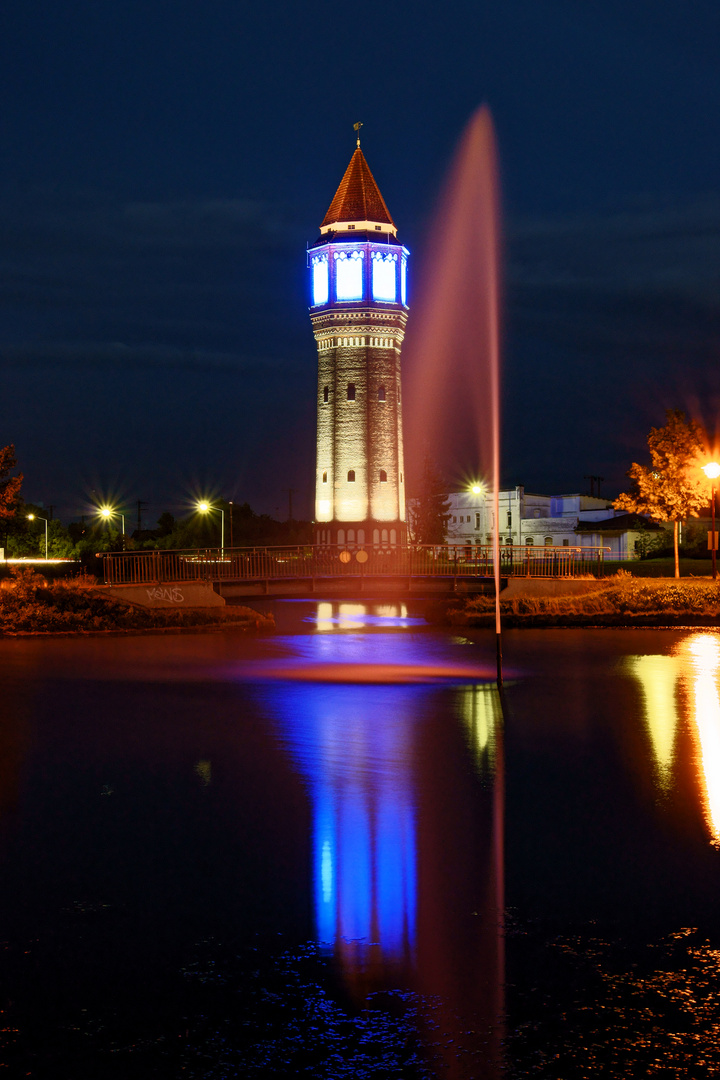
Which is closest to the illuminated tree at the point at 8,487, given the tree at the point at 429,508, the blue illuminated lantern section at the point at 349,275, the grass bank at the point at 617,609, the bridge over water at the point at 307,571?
the bridge over water at the point at 307,571

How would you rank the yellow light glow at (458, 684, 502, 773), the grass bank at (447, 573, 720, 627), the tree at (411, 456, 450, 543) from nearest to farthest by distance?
1. the yellow light glow at (458, 684, 502, 773)
2. the grass bank at (447, 573, 720, 627)
3. the tree at (411, 456, 450, 543)

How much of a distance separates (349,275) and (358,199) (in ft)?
16.4

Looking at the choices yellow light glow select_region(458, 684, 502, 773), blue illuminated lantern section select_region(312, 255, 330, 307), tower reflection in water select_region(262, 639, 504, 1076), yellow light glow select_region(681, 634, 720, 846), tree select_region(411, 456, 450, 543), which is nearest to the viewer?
tower reflection in water select_region(262, 639, 504, 1076)

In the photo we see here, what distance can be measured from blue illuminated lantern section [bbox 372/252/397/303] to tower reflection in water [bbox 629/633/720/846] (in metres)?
41.4

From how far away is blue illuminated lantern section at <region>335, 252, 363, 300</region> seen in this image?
61938 millimetres

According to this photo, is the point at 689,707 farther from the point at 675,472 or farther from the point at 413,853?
the point at 675,472

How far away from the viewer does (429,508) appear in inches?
3398

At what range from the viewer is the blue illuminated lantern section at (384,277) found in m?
62.1

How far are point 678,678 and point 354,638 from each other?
11.7 m

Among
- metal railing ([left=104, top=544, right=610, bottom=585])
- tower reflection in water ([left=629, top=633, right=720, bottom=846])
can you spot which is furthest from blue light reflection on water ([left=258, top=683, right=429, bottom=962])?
metal railing ([left=104, top=544, right=610, bottom=585])

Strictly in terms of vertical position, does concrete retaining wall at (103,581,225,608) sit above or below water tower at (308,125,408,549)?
below

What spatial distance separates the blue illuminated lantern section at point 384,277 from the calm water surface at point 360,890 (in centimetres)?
5037

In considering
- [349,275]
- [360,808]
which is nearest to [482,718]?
[360,808]

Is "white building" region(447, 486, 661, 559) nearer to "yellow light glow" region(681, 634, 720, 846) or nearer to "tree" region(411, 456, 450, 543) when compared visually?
"tree" region(411, 456, 450, 543)
